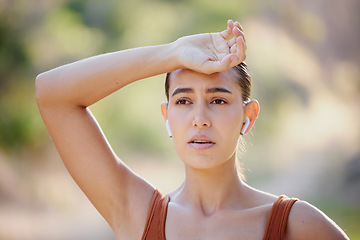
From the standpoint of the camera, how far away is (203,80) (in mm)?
1895

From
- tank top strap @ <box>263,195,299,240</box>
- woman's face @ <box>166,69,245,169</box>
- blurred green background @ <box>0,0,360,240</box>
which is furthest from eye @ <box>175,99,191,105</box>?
blurred green background @ <box>0,0,360,240</box>

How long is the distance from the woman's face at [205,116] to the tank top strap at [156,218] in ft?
0.53

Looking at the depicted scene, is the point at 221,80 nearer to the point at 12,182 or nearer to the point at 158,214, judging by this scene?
the point at 158,214

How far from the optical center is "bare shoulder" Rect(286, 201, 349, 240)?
5.88 feet

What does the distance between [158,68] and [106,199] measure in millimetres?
470

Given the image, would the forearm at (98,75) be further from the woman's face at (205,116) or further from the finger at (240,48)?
the finger at (240,48)

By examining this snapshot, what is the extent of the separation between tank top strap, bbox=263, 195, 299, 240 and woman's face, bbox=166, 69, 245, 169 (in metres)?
0.22

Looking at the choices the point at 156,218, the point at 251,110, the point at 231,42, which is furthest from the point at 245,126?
the point at 156,218

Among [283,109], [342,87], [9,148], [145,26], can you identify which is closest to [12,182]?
[9,148]

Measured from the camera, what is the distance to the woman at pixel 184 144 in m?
1.85

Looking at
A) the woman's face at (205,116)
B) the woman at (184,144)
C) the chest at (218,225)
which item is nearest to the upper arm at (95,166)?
the woman at (184,144)

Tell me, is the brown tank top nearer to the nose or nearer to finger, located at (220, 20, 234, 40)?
the nose

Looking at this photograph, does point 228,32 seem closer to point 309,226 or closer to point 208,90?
point 208,90

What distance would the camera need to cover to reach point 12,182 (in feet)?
23.0
